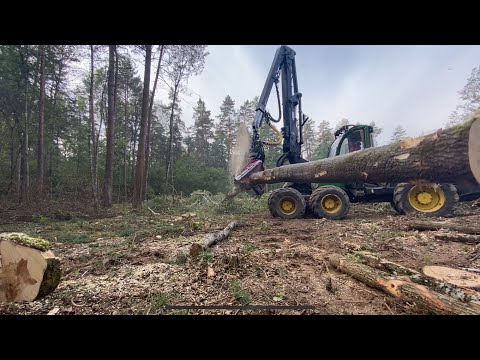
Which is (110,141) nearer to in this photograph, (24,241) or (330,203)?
(330,203)

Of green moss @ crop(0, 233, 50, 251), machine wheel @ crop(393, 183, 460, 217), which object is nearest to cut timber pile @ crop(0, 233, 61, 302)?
green moss @ crop(0, 233, 50, 251)

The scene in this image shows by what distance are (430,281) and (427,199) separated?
14.7 ft

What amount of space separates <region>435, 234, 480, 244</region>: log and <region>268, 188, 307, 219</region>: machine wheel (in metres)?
3.14

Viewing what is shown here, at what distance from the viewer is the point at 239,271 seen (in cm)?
266

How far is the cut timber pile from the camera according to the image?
1948 millimetres

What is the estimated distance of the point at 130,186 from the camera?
21375 mm

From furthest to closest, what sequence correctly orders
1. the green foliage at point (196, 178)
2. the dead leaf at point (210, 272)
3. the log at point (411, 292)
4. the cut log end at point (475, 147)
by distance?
1. the green foliage at point (196, 178)
2. the cut log end at point (475, 147)
3. the dead leaf at point (210, 272)
4. the log at point (411, 292)

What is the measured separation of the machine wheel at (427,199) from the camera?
5.12 meters

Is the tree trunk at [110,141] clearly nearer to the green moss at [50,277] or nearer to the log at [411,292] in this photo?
the green moss at [50,277]

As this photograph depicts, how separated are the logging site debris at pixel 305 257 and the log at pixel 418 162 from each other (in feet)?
0.06

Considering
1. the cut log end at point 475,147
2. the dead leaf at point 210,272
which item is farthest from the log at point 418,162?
the dead leaf at point 210,272

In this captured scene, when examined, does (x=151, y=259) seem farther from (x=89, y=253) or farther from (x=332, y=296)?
(x=332, y=296)
